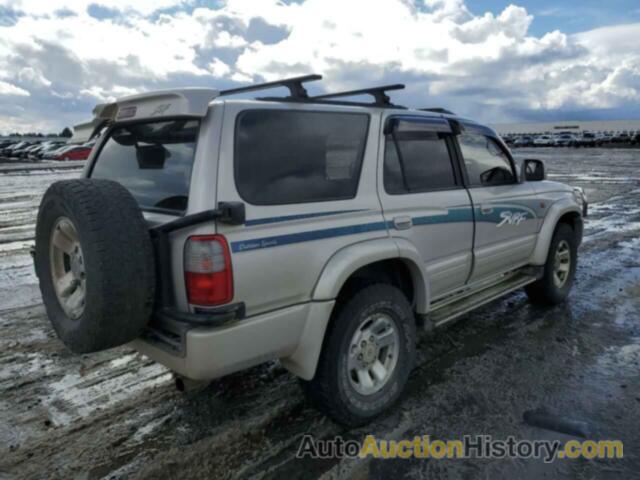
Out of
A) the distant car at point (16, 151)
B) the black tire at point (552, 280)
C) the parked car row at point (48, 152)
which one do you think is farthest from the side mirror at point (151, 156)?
the distant car at point (16, 151)

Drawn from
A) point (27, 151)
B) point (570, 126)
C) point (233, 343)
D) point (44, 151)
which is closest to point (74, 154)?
point (44, 151)

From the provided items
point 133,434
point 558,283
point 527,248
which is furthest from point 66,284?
point 558,283

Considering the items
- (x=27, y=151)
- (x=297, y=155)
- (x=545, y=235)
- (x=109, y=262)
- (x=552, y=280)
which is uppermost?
(x=27, y=151)

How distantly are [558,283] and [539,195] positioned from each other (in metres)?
1.07

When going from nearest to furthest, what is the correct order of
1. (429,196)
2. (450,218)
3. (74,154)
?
1. (429,196)
2. (450,218)
3. (74,154)

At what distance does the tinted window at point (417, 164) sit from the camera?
3359 millimetres

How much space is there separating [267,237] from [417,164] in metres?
1.52

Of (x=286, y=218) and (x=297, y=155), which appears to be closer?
→ (x=286, y=218)

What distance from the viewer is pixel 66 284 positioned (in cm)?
290

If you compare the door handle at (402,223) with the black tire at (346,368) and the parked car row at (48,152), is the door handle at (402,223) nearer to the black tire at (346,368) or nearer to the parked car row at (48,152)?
the black tire at (346,368)

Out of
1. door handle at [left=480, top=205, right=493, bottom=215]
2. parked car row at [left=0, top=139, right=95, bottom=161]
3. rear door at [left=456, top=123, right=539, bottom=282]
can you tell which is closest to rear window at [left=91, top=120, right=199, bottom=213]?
rear door at [left=456, top=123, right=539, bottom=282]

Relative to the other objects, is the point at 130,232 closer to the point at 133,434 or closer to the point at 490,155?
the point at 133,434

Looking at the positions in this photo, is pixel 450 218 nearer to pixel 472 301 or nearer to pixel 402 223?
pixel 402 223

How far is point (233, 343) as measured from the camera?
98.5 inches
